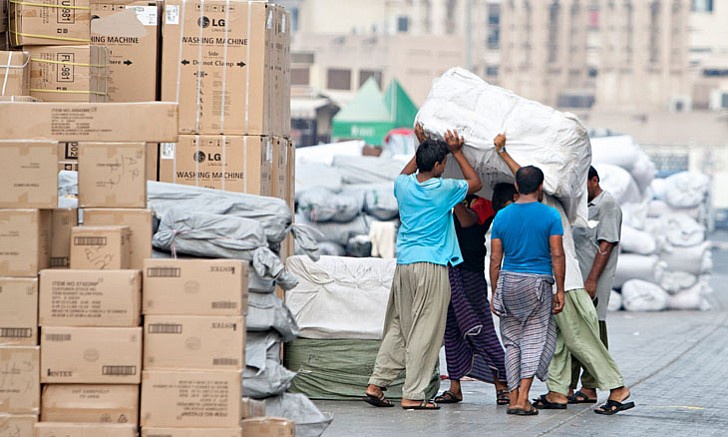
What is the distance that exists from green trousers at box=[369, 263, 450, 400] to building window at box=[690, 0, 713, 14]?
64.1 metres

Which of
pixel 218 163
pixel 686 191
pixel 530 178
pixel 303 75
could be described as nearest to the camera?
pixel 218 163

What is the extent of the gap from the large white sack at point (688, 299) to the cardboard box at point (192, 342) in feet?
43.0

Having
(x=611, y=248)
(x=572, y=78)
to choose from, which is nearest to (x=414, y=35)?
(x=572, y=78)

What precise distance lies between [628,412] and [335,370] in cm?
188

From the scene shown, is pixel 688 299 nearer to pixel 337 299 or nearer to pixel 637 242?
pixel 637 242

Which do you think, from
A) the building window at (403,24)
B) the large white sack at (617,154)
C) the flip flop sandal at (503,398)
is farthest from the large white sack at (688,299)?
the building window at (403,24)

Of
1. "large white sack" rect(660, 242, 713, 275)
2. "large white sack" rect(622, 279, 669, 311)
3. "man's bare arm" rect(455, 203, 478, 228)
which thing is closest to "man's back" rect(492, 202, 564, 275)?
"man's bare arm" rect(455, 203, 478, 228)

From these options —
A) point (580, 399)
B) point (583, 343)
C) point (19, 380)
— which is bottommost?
point (580, 399)

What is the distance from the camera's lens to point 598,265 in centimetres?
930

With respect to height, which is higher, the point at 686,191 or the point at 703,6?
the point at 703,6

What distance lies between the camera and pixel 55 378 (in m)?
6.12

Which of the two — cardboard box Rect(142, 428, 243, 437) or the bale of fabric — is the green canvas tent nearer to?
the bale of fabric

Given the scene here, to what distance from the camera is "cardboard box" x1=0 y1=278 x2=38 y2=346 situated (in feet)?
20.1

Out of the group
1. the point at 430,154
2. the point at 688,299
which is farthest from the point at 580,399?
the point at 688,299
